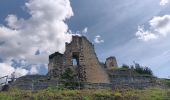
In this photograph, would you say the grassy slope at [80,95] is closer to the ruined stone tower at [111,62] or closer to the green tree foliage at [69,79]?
the green tree foliage at [69,79]

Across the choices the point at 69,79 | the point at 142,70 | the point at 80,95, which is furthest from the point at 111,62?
the point at 80,95

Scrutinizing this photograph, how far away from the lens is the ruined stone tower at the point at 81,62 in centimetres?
3644

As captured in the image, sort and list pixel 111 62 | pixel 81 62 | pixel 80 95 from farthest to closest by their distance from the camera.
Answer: pixel 111 62 < pixel 81 62 < pixel 80 95

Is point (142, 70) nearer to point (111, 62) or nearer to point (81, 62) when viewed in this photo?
point (111, 62)

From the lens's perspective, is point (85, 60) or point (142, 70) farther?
point (142, 70)

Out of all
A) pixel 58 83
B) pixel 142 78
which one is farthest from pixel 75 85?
pixel 142 78

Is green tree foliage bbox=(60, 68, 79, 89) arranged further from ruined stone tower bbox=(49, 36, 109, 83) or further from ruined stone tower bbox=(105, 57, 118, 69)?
ruined stone tower bbox=(105, 57, 118, 69)

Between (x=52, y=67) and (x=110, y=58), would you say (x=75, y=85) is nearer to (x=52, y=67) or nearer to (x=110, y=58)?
(x=52, y=67)

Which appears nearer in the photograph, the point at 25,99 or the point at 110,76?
the point at 25,99

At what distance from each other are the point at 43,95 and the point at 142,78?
60.7 feet

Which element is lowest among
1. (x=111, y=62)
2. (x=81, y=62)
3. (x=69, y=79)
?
(x=69, y=79)

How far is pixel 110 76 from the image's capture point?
134ft

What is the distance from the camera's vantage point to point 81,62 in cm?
3719

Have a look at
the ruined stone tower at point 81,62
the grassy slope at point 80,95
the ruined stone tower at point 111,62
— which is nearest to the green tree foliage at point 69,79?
the ruined stone tower at point 81,62
